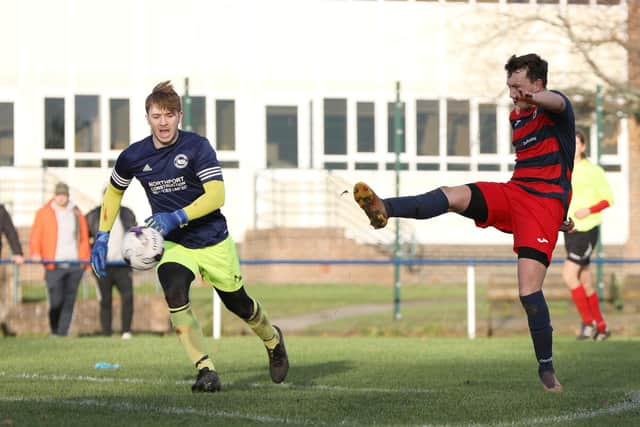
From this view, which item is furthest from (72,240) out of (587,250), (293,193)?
(293,193)

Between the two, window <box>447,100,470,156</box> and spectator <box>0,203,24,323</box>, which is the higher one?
window <box>447,100,470,156</box>

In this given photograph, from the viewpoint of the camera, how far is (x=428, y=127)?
83.1 ft

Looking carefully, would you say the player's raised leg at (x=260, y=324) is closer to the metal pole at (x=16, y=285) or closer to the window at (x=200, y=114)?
the metal pole at (x=16, y=285)

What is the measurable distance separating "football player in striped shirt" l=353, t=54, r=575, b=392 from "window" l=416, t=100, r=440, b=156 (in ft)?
56.2

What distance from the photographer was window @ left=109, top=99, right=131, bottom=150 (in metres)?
26.5

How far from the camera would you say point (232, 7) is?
1074 inches

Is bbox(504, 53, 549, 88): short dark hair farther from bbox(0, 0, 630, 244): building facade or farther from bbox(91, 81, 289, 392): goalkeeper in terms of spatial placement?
bbox(0, 0, 630, 244): building facade

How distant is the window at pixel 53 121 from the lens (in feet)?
88.0

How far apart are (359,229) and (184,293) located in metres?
18.1

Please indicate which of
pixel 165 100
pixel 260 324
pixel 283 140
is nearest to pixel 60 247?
pixel 260 324

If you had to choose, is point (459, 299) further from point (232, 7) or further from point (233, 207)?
point (232, 7)

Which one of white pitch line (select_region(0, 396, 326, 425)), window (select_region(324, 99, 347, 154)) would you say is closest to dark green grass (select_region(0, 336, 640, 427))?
white pitch line (select_region(0, 396, 326, 425))

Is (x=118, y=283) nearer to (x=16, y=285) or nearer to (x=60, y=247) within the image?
(x=60, y=247)

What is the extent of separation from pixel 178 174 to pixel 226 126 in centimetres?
1839
